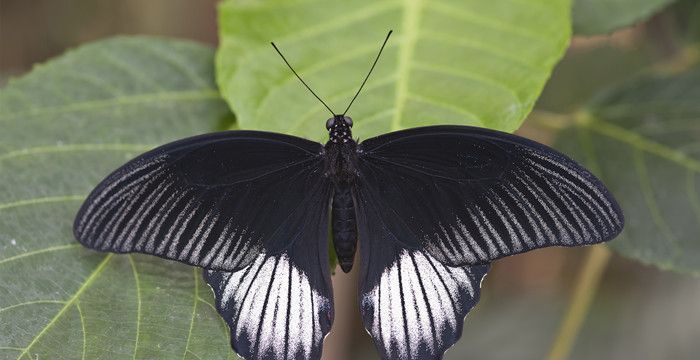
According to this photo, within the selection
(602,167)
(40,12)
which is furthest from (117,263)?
(40,12)

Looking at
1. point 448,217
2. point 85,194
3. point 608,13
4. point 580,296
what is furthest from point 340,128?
point 580,296

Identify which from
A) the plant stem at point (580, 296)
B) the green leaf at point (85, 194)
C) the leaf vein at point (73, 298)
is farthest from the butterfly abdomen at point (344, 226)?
the plant stem at point (580, 296)

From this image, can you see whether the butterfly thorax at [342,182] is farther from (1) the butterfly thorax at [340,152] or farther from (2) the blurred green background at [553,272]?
(2) the blurred green background at [553,272]

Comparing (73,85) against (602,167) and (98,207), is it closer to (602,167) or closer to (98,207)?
(98,207)

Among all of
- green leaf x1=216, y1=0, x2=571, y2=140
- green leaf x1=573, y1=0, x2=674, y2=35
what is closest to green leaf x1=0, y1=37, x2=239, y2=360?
green leaf x1=216, y1=0, x2=571, y2=140

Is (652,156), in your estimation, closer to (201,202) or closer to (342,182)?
(342,182)

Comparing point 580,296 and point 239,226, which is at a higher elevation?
point 580,296

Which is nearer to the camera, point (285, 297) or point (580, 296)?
point (285, 297)
